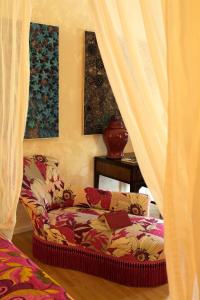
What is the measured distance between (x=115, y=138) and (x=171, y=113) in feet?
9.76

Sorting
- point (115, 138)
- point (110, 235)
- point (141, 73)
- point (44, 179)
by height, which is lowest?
point (110, 235)

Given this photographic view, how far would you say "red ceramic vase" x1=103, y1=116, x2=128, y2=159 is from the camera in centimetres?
381

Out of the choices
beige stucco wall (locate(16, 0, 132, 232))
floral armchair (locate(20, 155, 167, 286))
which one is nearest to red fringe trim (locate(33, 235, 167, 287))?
floral armchair (locate(20, 155, 167, 286))

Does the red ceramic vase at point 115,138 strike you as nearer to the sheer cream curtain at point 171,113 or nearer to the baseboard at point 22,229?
the baseboard at point 22,229

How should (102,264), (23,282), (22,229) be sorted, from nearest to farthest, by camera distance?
(23,282) < (102,264) < (22,229)

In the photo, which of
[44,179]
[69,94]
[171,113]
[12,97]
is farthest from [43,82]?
[171,113]

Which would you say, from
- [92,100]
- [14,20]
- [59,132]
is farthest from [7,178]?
[92,100]

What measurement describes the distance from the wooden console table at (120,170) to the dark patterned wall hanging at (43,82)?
73 cm

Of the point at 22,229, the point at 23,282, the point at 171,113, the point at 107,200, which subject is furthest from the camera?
the point at 22,229

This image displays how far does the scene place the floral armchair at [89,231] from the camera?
248 cm

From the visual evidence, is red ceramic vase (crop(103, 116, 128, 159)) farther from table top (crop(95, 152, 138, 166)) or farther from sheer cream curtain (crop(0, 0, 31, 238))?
sheer cream curtain (crop(0, 0, 31, 238))

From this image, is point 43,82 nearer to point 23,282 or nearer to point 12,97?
point 12,97

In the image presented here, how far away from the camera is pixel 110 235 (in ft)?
8.71

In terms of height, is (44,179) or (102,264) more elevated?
(44,179)
